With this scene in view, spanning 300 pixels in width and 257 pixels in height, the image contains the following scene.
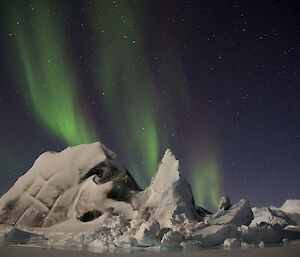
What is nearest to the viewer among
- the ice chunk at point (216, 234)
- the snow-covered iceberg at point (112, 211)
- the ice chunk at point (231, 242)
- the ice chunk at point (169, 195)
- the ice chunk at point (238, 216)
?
the ice chunk at point (231, 242)

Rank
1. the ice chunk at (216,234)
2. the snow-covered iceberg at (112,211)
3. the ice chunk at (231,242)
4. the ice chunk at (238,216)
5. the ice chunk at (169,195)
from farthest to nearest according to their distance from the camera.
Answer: the ice chunk at (169,195) < the ice chunk at (238,216) < the snow-covered iceberg at (112,211) < the ice chunk at (216,234) < the ice chunk at (231,242)

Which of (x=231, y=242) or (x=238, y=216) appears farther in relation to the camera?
(x=238, y=216)

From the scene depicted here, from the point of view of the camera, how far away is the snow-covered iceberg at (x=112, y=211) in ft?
59.4

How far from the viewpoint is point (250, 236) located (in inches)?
719

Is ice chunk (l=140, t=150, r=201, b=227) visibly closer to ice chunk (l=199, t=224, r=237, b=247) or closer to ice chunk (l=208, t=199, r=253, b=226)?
ice chunk (l=208, t=199, r=253, b=226)

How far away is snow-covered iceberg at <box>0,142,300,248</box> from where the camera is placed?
1809cm

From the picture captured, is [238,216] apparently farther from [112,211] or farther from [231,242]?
[112,211]

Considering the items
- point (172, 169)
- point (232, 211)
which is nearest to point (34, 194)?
point (172, 169)

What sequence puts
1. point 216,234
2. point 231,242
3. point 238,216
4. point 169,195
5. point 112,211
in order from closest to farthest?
1. point 231,242
2. point 216,234
3. point 238,216
4. point 169,195
5. point 112,211

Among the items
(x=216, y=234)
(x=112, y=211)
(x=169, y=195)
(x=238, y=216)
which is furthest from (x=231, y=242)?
(x=112, y=211)

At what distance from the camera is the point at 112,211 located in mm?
30219

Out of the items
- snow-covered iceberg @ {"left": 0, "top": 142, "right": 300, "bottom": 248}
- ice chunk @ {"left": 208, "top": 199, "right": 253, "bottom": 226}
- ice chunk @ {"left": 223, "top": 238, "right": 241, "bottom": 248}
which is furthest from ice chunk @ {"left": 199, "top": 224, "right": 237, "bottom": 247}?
ice chunk @ {"left": 208, "top": 199, "right": 253, "bottom": 226}

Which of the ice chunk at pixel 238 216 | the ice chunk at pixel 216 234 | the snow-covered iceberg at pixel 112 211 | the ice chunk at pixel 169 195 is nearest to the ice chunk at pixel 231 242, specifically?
the snow-covered iceberg at pixel 112 211

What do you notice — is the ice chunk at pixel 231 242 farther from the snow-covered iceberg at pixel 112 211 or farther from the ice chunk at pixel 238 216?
the ice chunk at pixel 238 216
